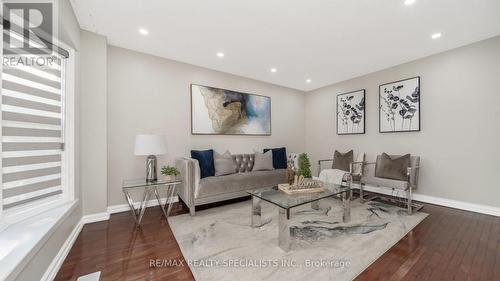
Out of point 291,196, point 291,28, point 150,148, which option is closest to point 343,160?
point 291,196

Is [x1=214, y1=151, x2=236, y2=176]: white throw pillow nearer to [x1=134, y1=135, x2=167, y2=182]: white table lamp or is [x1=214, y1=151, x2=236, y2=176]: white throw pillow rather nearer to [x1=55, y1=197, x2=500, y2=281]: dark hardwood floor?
[x1=134, y1=135, x2=167, y2=182]: white table lamp

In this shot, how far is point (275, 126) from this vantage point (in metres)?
4.99

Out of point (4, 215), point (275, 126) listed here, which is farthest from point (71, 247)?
point (275, 126)

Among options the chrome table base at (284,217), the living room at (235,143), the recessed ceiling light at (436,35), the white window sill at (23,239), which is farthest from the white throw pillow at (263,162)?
the recessed ceiling light at (436,35)

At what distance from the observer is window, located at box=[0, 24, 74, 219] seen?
4.99 feet

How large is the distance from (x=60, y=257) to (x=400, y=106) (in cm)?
522

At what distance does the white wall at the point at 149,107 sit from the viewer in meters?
3.02

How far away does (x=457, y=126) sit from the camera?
3.12 meters

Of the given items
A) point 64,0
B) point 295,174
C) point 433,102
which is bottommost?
point 295,174

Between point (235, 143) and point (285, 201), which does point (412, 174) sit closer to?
point (285, 201)

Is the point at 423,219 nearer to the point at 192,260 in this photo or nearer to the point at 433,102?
the point at 433,102

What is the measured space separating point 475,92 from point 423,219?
6.93 ft

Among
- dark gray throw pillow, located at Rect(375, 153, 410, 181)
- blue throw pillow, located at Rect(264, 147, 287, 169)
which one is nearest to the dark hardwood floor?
dark gray throw pillow, located at Rect(375, 153, 410, 181)

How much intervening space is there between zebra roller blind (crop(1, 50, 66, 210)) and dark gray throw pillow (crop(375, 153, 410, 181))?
14.8 feet
